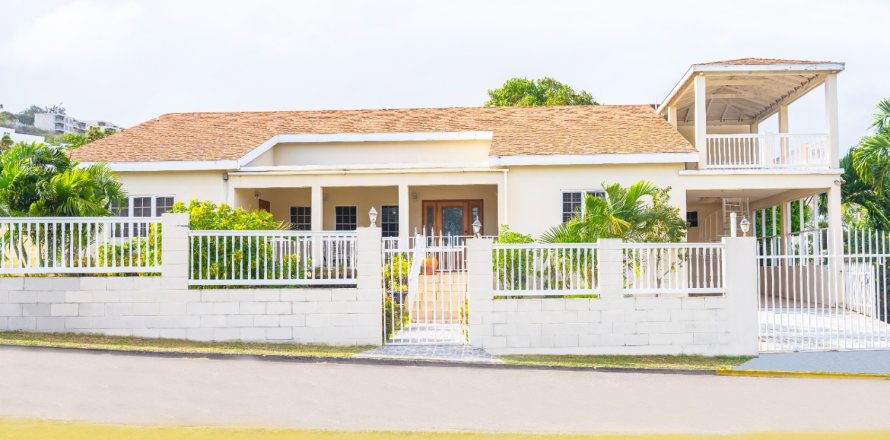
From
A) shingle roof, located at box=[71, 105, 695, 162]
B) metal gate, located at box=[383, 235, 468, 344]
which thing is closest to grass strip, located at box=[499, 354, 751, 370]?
metal gate, located at box=[383, 235, 468, 344]

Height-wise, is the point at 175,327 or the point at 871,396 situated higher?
the point at 175,327

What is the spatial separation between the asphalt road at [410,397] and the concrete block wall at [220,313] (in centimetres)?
135

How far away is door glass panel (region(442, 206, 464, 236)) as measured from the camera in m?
22.8

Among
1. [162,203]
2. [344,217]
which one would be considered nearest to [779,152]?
[344,217]

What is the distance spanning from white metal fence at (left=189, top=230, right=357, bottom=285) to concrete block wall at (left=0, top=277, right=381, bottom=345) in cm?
19

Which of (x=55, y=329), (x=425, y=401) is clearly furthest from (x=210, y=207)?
(x=425, y=401)

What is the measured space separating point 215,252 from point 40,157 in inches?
153

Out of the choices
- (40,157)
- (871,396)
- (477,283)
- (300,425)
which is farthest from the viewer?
(40,157)

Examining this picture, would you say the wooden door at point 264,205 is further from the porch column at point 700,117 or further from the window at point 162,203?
the porch column at point 700,117

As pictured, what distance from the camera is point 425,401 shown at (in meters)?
9.27

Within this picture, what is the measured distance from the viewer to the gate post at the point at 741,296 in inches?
495

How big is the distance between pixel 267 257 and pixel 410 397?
4.31 metres

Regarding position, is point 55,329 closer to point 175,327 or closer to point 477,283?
point 175,327

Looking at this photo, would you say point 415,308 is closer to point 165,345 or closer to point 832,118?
point 165,345
